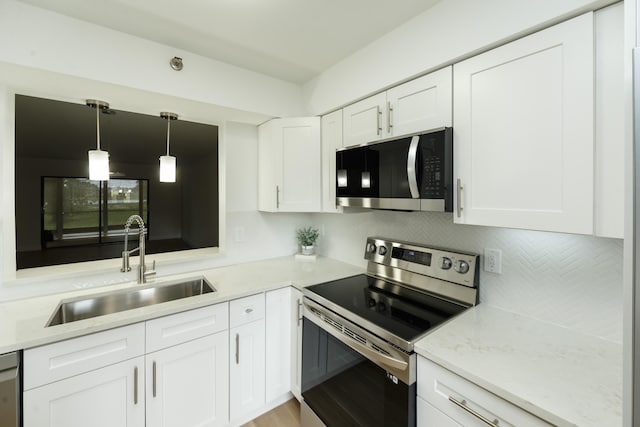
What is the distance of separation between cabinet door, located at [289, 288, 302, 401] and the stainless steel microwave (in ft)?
2.37

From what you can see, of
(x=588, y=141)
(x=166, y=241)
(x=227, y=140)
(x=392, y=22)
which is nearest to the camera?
(x=588, y=141)

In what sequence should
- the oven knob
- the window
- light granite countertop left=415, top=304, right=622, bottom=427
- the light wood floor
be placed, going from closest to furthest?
light granite countertop left=415, top=304, right=622, bottom=427 < the oven knob < the light wood floor < the window

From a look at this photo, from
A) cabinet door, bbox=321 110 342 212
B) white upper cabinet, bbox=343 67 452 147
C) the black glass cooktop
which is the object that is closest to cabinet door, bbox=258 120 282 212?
cabinet door, bbox=321 110 342 212

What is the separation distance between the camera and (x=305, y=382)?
67.3 inches

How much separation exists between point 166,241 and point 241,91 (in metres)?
4.42

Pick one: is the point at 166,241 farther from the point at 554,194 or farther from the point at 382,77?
the point at 554,194

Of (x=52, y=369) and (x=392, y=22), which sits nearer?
(x=52, y=369)

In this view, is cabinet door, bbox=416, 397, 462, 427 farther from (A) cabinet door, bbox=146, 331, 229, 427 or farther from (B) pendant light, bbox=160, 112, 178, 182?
(B) pendant light, bbox=160, 112, 178, 182

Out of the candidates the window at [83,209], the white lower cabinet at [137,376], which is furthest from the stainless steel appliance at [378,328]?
the window at [83,209]

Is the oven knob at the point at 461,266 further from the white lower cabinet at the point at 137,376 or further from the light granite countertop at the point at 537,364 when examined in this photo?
the white lower cabinet at the point at 137,376

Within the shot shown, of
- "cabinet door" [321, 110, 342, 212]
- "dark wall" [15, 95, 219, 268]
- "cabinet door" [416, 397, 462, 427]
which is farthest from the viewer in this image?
"dark wall" [15, 95, 219, 268]

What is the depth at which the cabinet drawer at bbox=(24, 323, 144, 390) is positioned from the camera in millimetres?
1131

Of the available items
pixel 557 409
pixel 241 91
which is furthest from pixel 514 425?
pixel 241 91

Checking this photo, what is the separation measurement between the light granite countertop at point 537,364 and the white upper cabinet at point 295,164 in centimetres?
129
